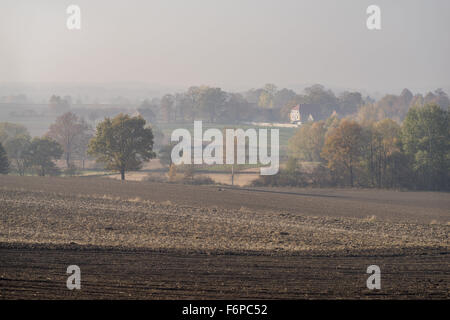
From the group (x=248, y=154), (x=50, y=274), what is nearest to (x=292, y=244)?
(x=50, y=274)

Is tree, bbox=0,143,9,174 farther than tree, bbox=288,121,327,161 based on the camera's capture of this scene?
No

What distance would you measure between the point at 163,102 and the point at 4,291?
84.8 metres

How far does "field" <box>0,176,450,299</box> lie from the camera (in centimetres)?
951

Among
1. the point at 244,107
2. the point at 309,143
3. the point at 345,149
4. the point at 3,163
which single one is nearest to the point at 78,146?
the point at 3,163

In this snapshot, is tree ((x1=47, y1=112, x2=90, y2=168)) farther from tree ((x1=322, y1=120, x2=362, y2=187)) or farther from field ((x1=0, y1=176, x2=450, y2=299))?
field ((x1=0, y1=176, x2=450, y2=299))

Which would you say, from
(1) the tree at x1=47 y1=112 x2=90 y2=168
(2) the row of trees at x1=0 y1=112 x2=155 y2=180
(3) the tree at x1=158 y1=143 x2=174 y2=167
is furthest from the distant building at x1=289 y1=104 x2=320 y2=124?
(3) the tree at x1=158 y1=143 x2=174 y2=167

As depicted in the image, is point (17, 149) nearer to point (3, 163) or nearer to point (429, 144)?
point (3, 163)

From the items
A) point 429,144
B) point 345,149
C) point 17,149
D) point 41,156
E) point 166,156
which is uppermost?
point 429,144

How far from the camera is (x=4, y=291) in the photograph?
28.1ft

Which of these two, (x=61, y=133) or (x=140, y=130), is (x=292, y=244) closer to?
(x=140, y=130)

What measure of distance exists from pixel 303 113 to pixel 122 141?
56.5 metres

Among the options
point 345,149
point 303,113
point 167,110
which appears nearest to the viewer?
point 345,149

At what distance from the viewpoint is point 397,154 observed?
42094mm

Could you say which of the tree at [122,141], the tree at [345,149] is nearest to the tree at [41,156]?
the tree at [122,141]
